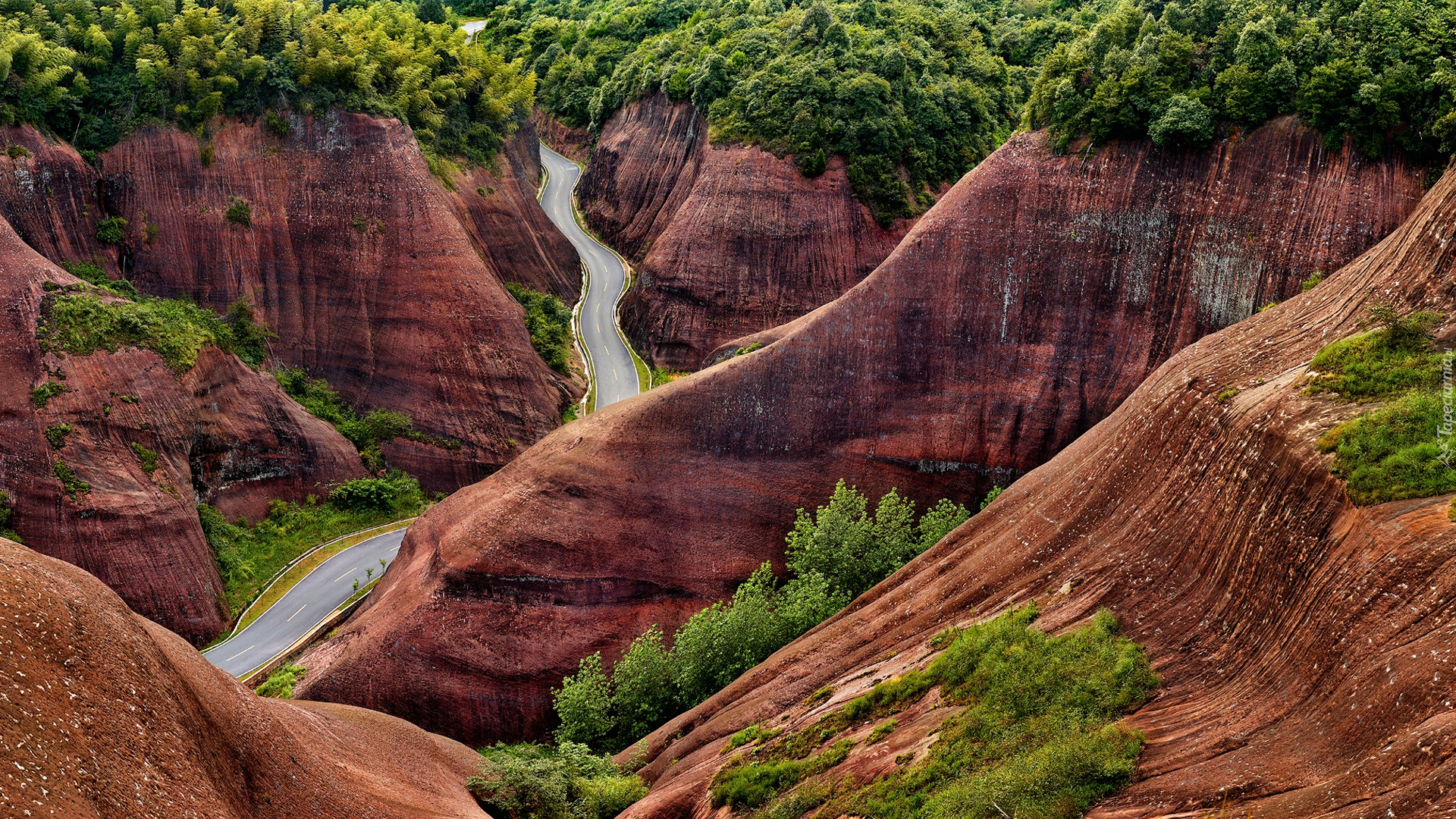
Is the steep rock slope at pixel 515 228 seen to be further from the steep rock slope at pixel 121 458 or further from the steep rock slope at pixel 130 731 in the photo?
the steep rock slope at pixel 130 731

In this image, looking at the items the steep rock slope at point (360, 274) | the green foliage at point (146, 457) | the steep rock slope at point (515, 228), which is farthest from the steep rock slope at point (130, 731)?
the steep rock slope at point (515, 228)

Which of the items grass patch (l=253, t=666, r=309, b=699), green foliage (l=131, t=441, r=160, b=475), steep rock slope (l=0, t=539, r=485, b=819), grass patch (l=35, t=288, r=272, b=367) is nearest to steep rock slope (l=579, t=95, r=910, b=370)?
grass patch (l=35, t=288, r=272, b=367)

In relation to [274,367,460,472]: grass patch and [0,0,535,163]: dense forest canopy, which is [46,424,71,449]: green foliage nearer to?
[274,367,460,472]: grass patch

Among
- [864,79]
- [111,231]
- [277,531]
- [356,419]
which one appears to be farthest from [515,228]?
[277,531]

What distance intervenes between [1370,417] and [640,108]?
2520 inches

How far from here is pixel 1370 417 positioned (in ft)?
56.5

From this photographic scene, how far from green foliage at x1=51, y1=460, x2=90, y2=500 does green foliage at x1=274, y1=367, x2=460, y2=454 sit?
1205cm

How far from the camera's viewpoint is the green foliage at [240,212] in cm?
5000

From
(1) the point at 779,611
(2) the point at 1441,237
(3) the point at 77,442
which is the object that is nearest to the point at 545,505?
(1) the point at 779,611

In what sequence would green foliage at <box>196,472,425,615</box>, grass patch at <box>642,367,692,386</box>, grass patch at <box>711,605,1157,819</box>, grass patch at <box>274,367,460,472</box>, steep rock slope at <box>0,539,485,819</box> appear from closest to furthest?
steep rock slope at <box>0,539,485,819</box>
grass patch at <box>711,605,1157,819</box>
green foliage at <box>196,472,425,615</box>
grass patch at <box>274,367,460,472</box>
grass patch at <box>642,367,692,386</box>

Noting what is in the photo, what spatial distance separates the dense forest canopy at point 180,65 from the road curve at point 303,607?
21.8 meters

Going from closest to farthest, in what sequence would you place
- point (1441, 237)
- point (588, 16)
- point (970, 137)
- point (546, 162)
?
point (1441, 237)
point (970, 137)
point (546, 162)
point (588, 16)

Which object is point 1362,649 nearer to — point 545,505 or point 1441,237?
point 1441,237

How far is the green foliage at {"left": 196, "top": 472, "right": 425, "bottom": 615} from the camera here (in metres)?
42.9
